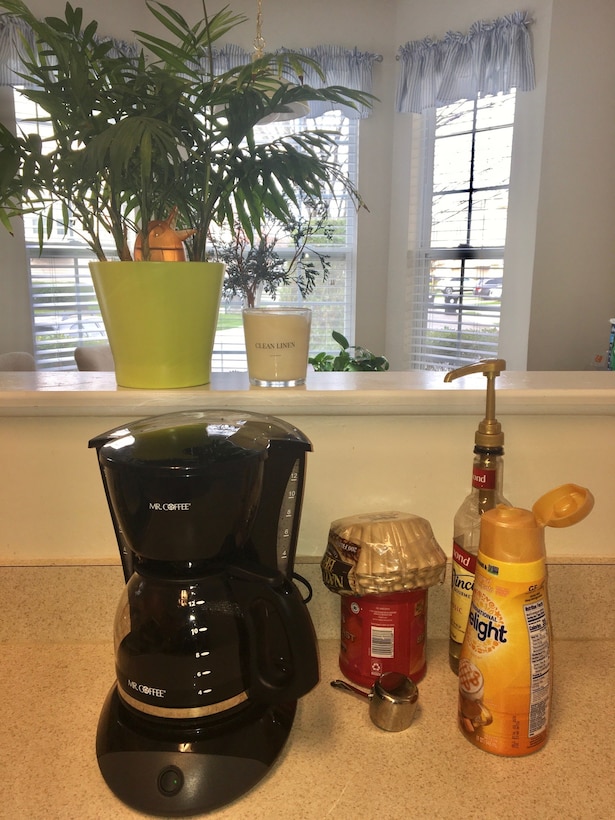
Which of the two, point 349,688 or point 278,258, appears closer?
point 349,688

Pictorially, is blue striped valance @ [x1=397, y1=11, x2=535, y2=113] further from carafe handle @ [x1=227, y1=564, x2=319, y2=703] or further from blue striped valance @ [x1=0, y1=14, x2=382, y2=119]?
carafe handle @ [x1=227, y1=564, x2=319, y2=703]

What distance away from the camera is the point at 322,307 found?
3.96m

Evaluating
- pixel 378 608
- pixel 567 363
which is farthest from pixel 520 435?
pixel 567 363

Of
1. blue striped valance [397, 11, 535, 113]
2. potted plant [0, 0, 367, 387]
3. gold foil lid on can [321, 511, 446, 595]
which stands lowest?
gold foil lid on can [321, 511, 446, 595]

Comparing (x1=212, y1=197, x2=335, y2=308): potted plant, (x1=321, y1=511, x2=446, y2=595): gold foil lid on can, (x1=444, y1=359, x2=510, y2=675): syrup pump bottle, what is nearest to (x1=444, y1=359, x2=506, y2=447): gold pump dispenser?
(x1=444, y1=359, x2=510, y2=675): syrup pump bottle

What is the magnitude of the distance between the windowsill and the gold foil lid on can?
0.15 meters

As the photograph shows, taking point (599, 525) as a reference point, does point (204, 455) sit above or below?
above

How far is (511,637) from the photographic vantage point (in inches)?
23.0

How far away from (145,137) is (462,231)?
125 inches

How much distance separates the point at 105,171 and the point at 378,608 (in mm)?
602

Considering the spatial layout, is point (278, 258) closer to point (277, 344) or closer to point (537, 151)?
point (537, 151)

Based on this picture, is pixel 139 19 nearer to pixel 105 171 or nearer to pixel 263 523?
pixel 105 171

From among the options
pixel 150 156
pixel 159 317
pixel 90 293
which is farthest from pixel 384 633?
pixel 90 293

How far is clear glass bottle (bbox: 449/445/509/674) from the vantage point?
2.20 feet
